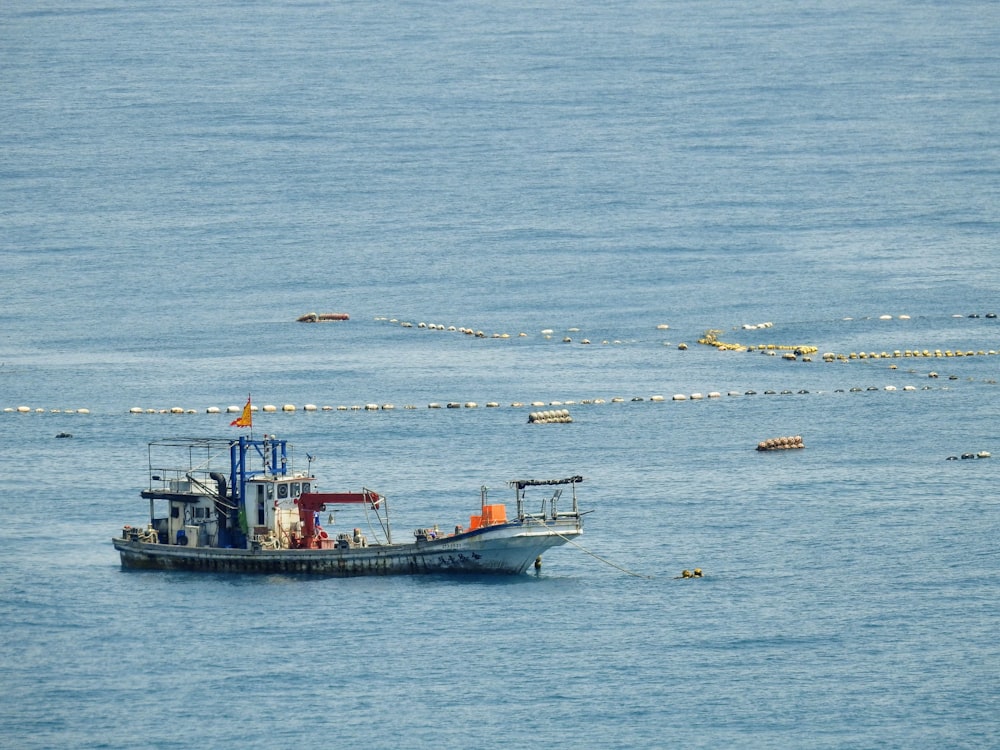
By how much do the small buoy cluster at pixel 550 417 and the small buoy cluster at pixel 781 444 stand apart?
14.9 m

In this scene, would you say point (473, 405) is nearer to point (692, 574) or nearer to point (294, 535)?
point (294, 535)

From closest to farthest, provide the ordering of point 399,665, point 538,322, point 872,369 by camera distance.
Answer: point 399,665
point 872,369
point 538,322

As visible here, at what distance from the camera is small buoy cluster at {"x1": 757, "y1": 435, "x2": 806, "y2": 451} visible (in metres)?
128

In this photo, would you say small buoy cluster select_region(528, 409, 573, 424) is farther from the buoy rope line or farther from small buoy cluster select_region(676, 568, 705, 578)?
small buoy cluster select_region(676, 568, 705, 578)

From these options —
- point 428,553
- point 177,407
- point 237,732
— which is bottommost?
point 237,732

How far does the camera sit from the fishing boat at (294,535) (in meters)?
95.8

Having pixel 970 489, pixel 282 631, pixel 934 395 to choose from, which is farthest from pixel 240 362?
pixel 282 631

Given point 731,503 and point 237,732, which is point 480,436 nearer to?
point 731,503

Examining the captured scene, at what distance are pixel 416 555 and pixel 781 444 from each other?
38.0 metres

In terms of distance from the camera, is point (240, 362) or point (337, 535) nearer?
point (337, 535)

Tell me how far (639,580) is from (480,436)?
36.5 m

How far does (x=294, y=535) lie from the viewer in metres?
100

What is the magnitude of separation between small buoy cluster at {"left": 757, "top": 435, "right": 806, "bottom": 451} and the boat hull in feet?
111

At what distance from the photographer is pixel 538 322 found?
187 meters
